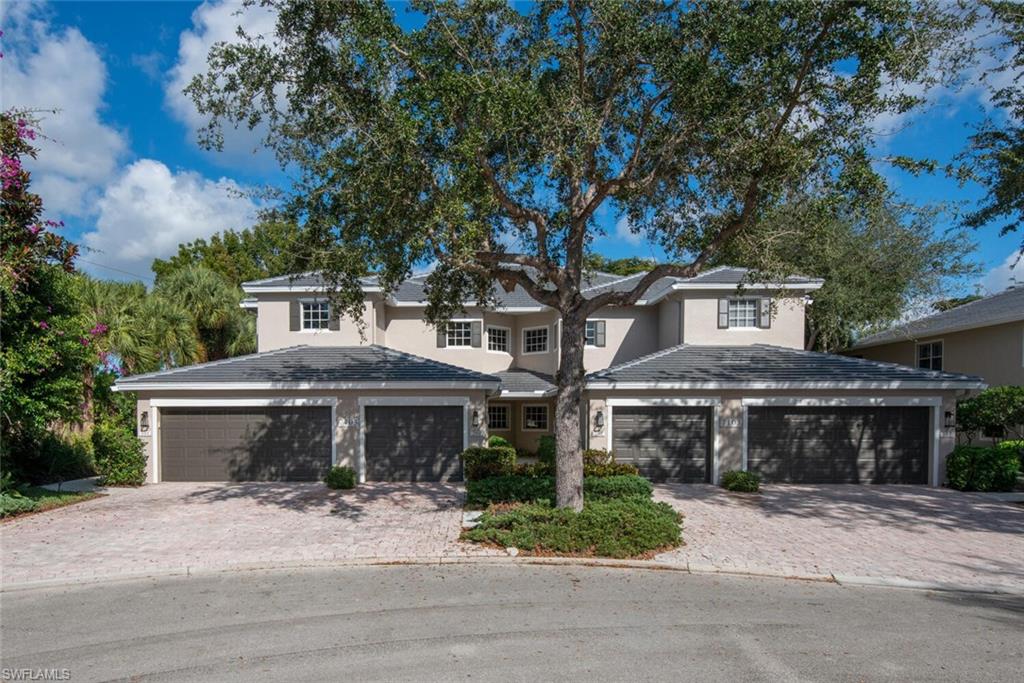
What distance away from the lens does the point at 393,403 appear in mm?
16172

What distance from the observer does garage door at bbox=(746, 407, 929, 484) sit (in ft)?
52.5

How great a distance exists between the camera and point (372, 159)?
29.7 ft

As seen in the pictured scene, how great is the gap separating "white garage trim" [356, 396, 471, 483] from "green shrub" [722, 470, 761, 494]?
685 cm

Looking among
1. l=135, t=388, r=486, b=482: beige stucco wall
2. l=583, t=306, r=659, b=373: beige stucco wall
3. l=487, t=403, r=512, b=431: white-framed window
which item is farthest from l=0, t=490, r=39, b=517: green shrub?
l=583, t=306, r=659, b=373: beige stucco wall

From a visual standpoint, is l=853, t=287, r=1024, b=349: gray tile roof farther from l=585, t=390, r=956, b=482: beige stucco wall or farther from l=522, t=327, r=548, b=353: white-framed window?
l=522, t=327, r=548, b=353: white-framed window

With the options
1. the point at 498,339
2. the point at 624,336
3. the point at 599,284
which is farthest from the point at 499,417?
the point at 599,284

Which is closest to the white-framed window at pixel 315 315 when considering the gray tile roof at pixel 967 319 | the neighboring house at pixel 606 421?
the neighboring house at pixel 606 421

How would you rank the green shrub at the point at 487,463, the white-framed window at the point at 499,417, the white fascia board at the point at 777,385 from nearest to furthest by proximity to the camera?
the green shrub at the point at 487,463 < the white fascia board at the point at 777,385 < the white-framed window at the point at 499,417

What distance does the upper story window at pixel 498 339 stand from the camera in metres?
23.6

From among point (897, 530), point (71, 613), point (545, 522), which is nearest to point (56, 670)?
point (71, 613)

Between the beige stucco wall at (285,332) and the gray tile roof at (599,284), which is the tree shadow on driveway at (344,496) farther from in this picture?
the beige stucco wall at (285,332)

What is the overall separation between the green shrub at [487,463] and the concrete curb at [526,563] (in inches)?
213

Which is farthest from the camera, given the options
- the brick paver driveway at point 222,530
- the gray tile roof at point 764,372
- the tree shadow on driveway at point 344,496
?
the gray tile roof at point 764,372

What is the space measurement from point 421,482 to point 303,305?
830 cm
